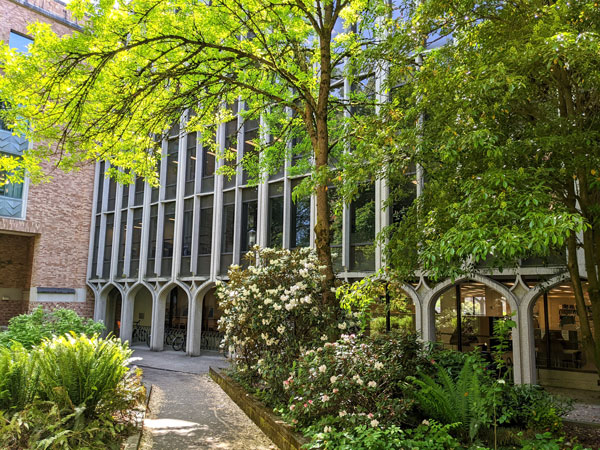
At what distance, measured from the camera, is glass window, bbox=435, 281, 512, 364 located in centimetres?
A: 1312

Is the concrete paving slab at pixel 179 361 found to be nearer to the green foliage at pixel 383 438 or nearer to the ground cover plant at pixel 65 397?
the ground cover plant at pixel 65 397

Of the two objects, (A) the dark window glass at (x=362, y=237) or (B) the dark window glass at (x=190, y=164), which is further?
(B) the dark window glass at (x=190, y=164)

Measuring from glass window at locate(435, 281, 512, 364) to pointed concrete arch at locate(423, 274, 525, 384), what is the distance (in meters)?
0.63

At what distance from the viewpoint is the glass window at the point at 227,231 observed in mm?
18109

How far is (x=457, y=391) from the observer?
5613 mm

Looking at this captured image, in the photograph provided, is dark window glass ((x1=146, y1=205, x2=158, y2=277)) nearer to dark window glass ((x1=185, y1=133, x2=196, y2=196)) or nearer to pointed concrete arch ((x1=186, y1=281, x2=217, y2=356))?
dark window glass ((x1=185, y1=133, x2=196, y2=196))

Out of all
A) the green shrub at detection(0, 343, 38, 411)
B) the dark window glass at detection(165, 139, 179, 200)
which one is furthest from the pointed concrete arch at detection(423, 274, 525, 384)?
the dark window glass at detection(165, 139, 179, 200)

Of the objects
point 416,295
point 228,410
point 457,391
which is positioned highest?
point 416,295

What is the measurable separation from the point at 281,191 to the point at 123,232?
33.2 feet

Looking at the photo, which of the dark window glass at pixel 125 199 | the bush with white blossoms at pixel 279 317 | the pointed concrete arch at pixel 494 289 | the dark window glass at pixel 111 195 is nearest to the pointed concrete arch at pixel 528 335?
the pointed concrete arch at pixel 494 289

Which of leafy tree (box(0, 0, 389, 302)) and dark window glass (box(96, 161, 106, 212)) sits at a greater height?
dark window glass (box(96, 161, 106, 212))

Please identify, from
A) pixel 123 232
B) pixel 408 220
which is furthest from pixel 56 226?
pixel 408 220

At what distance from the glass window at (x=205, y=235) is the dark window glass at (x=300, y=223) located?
4.19 m

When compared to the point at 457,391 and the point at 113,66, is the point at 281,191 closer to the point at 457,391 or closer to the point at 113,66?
the point at 113,66
